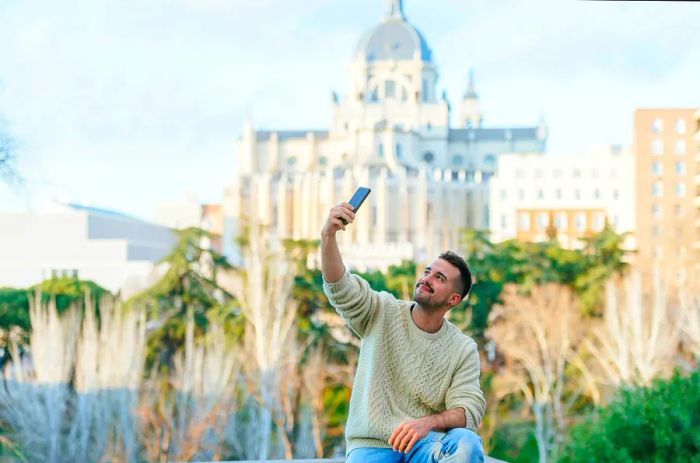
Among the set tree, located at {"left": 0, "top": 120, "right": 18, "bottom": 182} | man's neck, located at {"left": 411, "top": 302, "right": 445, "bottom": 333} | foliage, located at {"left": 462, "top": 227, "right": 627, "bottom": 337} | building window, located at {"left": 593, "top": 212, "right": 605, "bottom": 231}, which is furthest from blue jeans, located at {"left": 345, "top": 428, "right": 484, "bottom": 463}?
building window, located at {"left": 593, "top": 212, "right": 605, "bottom": 231}

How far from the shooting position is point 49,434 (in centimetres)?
2152

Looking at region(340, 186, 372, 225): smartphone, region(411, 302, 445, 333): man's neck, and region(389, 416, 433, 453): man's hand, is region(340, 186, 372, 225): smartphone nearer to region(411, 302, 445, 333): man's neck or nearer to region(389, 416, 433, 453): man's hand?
region(411, 302, 445, 333): man's neck

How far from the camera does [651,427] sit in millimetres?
8141

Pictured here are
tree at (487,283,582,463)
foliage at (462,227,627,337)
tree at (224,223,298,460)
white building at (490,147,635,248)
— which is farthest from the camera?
white building at (490,147,635,248)

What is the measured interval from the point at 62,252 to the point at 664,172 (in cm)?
2655

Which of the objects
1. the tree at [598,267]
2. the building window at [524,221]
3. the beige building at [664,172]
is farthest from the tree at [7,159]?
the building window at [524,221]

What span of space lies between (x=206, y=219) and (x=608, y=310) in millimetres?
57488

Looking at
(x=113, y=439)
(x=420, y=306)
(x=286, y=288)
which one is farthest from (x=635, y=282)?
(x=420, y=306)

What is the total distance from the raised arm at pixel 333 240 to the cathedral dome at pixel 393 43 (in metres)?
94.5

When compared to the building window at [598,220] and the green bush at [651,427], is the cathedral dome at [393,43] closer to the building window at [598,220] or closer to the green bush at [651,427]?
the building window at [598,220]

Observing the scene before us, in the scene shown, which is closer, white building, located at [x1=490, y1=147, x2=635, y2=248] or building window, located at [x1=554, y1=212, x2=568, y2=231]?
building window, located at [x1=554, y1=212, x2=568, y2=231]

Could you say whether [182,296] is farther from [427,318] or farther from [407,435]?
[407,435]

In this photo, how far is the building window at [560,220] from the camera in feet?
208

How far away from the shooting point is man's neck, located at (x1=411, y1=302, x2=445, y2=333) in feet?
12.9
